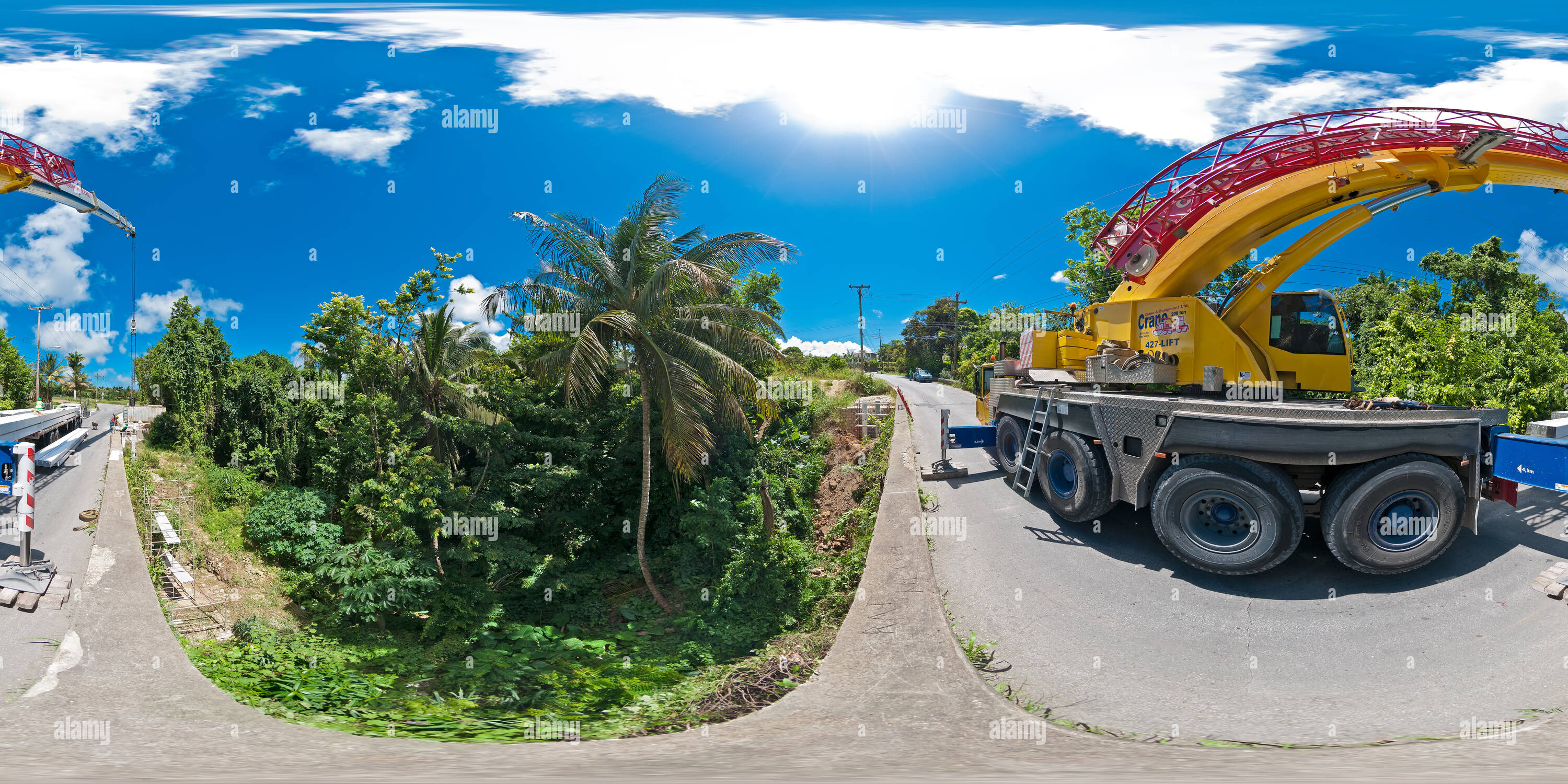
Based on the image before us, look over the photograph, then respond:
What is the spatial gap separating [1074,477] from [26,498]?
42.4 ft

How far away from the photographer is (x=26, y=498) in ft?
24.0

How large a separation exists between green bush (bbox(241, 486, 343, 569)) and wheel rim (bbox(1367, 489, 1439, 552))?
53.0 feet

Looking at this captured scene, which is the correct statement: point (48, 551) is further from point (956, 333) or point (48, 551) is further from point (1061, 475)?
point (956, 333)

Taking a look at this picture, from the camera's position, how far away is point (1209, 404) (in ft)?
21.8

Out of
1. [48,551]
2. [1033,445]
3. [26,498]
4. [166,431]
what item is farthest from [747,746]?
[166,431]

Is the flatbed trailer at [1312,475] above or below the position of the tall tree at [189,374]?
below

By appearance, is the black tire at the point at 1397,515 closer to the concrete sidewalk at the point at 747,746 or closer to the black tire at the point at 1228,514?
the black tire at the point at 1228,514

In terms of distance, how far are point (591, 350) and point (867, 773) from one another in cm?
713

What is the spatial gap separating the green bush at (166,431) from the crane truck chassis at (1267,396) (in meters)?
25.3

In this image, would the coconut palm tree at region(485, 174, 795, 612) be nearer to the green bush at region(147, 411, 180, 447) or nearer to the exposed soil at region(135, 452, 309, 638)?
the exposed soil at region(135, 452, 309, 638)

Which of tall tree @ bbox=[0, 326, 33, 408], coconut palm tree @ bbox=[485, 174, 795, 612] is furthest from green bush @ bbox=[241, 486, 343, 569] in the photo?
tall tree @ bbox=[0, 326, 33, 408]

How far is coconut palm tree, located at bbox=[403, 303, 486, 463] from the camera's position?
12742 millimetres

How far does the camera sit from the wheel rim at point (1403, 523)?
20.0ft

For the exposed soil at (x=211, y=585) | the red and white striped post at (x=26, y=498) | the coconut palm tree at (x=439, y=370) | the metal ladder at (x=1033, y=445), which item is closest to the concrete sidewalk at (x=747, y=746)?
the red and white striped post at (x=26, y=498)
